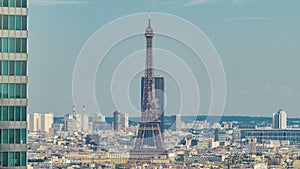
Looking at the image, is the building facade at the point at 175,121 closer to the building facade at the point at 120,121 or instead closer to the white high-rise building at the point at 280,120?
the building facade at the point at 120,121

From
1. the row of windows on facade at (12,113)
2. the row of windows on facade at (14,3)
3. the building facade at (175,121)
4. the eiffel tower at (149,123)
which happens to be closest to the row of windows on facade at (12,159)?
the row of windows on facade at (12,113)

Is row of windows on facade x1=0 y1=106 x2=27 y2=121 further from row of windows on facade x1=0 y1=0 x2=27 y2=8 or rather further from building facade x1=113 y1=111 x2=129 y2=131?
building facade x1=113 y1=111 x2=129 y2=131

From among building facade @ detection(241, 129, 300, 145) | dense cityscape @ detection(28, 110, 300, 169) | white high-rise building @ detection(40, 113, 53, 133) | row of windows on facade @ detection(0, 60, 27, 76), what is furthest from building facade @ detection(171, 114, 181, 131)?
row of windows on facade @ detection(0, 60, 27, 76)

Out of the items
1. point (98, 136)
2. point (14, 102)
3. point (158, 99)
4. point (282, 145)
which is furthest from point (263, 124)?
point (14, 102)

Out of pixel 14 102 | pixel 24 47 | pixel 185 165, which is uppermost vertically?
pixel 24 47

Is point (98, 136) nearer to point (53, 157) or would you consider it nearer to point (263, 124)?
point (53, 157)

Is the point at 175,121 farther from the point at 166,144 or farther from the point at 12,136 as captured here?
the point at 12,136

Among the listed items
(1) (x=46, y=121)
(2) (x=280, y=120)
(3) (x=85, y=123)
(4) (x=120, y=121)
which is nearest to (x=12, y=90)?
(1) (x=46, y=121)
